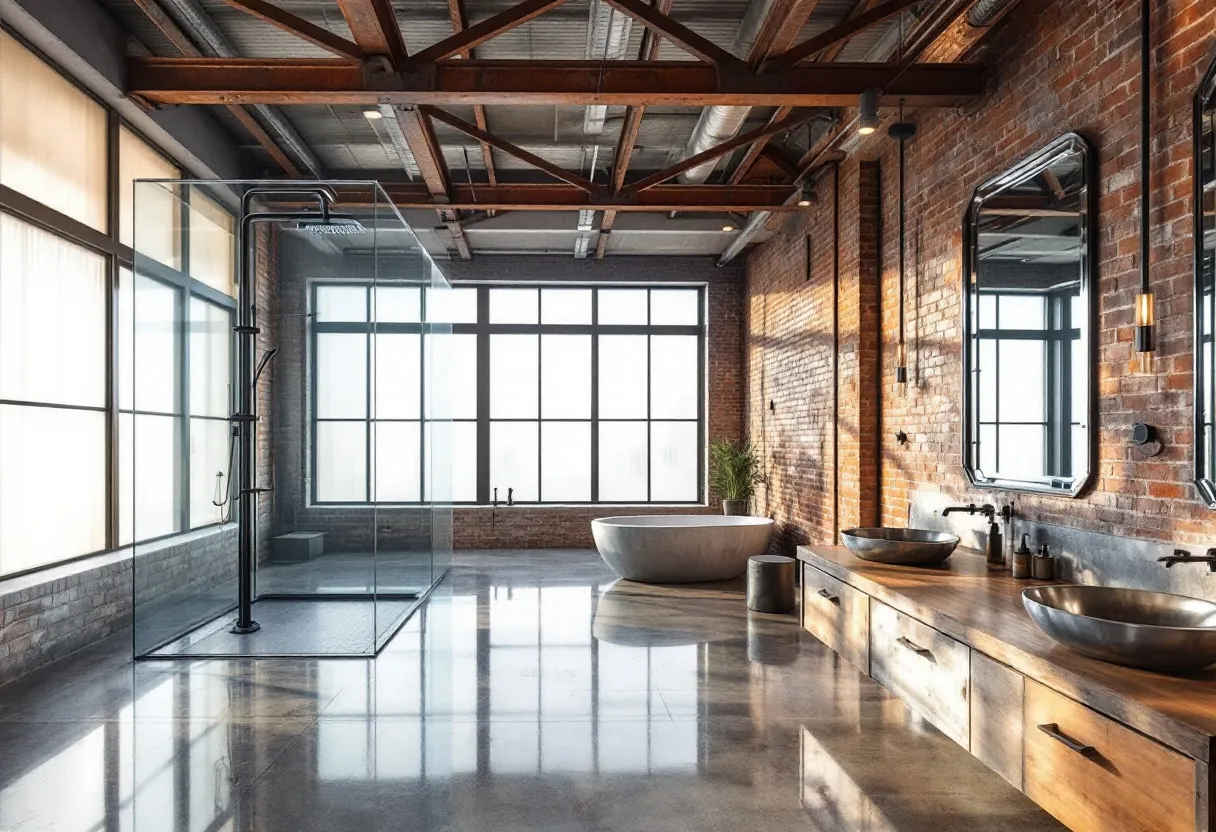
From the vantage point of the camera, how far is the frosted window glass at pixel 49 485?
178 inches

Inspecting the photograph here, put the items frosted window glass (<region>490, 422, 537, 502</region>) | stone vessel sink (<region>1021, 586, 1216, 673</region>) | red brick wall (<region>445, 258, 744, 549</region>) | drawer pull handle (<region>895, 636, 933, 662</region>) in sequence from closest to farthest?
stone vessel sink (<region>1021, 586, 1216, 673</region>)
drawer pull handle (<region>895, 636, 933, 662</region>)
red brick wall (<region>445, 258, 744, 549</region>)
frosted window glass (<region>490, 422, 537, 502</region>)

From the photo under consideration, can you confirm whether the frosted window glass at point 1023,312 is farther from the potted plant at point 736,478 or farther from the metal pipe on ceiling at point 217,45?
the potted plant at point 736,478

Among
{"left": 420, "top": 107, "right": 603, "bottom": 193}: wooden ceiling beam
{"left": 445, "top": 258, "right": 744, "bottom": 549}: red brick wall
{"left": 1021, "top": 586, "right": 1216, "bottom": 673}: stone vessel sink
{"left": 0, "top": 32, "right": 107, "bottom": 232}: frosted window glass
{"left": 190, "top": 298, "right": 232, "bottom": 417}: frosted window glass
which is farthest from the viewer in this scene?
{"left": 445, "top": 258, "right": 744, "bottom": 549}: red brick wall

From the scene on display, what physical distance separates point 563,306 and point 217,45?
558cm

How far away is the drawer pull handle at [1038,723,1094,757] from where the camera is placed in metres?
2.15

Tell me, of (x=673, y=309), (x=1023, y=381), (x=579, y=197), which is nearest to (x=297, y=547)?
(x=579, y=197)

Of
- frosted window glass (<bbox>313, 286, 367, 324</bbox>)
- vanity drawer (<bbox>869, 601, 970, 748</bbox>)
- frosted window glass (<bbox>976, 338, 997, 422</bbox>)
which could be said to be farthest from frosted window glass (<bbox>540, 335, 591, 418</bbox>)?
vanity drawer (<bbox>869, 601, 970, 748</bbox>)

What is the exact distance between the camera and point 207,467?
5.13 metres

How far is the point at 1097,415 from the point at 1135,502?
421 millimetres

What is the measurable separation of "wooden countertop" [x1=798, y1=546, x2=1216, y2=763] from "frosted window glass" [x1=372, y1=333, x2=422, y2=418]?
2800 mm

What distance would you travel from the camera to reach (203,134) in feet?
→ 21.4

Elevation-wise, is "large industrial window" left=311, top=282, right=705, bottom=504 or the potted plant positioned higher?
"large industrial window" left=311, top=282, right=705, bottom=504

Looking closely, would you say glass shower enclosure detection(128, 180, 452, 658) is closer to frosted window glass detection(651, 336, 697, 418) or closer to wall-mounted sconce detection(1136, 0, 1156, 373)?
wall-mounted sconce detection(1136, 0, 1156, 373)

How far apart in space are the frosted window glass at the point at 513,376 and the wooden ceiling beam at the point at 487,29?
19.4 feet
